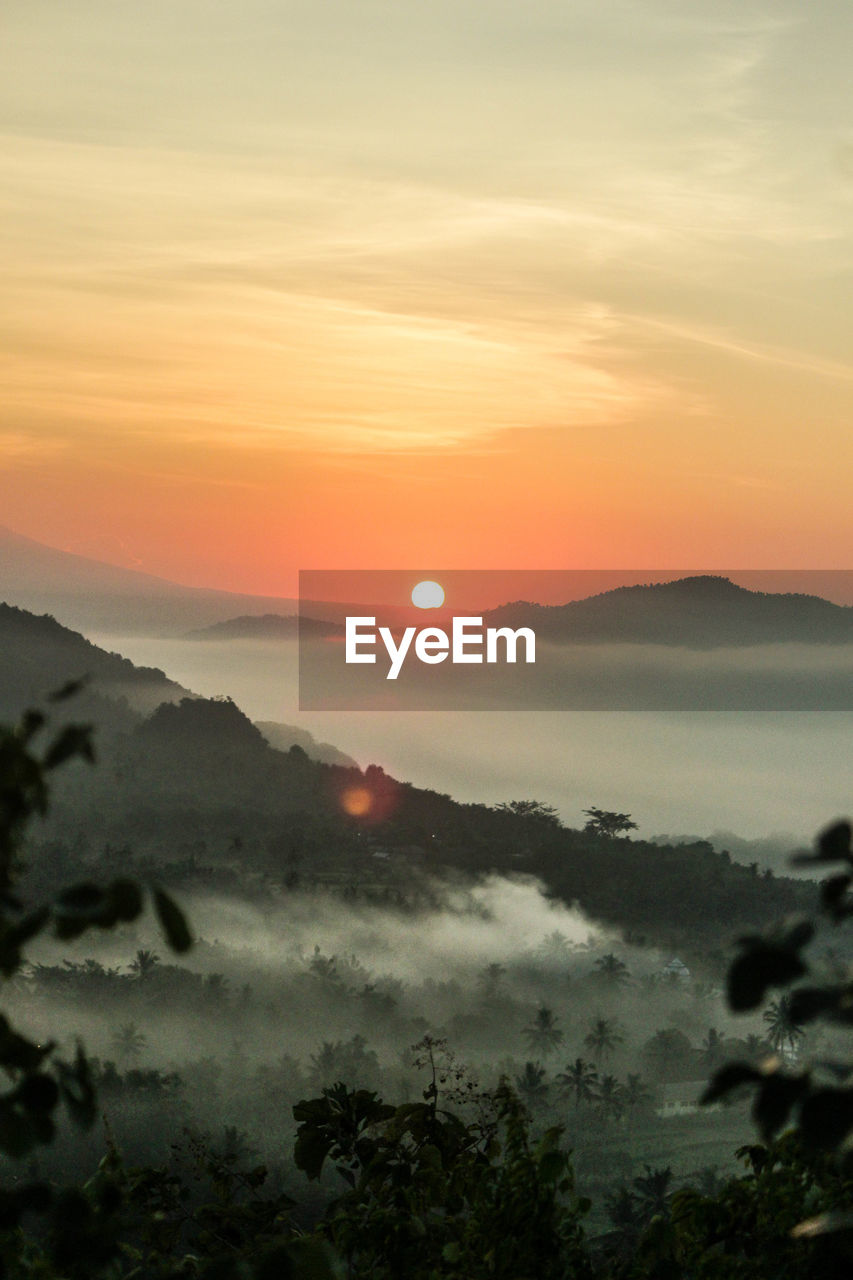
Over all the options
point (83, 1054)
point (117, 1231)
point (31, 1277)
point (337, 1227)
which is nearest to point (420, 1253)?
point (337, 1227)

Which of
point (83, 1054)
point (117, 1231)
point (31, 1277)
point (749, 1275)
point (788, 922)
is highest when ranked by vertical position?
point (788, 922)

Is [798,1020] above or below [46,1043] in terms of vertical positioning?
above

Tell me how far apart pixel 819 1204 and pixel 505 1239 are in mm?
2053

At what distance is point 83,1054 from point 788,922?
2.08 m

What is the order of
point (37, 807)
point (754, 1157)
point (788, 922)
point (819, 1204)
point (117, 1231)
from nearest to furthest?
point (788, 922), point (37, 807), point (117, 1231), point (819, 1204), point (754, 1157)

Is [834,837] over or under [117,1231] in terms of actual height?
over

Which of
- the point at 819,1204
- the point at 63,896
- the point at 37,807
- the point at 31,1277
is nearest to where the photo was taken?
the point at 63,896

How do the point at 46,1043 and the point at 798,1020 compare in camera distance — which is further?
the point at 46,1043

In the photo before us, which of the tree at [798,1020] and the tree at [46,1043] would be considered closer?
the tree at [798,1020]

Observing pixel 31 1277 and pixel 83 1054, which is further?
pixel 31 1277

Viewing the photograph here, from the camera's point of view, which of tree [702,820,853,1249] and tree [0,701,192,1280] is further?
tree [0,701,192,1280]

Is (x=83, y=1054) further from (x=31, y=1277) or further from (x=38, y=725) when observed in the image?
(x=31, y=1277)

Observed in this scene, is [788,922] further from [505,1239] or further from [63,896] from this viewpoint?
[505,1239]

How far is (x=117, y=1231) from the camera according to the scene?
461 centimetres
